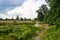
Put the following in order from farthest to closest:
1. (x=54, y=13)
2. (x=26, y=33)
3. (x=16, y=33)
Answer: (x=16, y=33), (x=26, y=33), (x=54, y=13)

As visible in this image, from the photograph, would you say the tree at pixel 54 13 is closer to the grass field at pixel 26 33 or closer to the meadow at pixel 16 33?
the grass field at pixel 26 33

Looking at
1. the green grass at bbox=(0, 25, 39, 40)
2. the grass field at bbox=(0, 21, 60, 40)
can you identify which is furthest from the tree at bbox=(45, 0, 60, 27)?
the green grass at bbox=(0, 25, 39, 40)

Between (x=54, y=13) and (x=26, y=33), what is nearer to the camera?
(x=54, y=13)

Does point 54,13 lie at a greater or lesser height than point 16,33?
greater

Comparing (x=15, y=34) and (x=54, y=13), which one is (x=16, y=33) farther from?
(x=54, y=13)

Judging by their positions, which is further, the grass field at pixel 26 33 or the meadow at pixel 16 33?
A: the meadow at pixel 16 33

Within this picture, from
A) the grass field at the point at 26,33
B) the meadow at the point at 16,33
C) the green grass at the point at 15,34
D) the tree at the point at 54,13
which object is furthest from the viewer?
the tree at the point at 54,13

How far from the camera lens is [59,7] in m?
35.5

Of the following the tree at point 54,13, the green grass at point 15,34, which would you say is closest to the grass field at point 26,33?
the green grass at point 15,34

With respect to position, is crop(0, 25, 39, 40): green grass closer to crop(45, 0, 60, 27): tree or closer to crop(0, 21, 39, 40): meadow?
crop(0, 21, 39, 40): meadow

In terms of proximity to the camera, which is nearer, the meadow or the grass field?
the grass field

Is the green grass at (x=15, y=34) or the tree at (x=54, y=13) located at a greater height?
the tree at (x=54, y=13)

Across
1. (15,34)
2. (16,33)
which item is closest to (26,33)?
(16,33)

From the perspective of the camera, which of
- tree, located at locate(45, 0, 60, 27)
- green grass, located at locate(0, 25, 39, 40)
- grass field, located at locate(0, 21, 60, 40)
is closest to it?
grass field, located at locate(0, 21, 60, 40)
